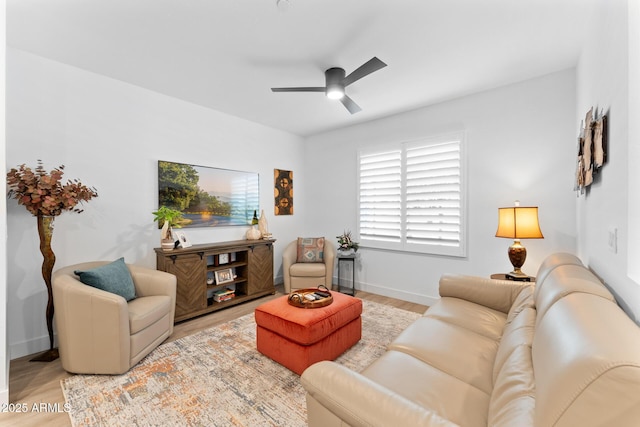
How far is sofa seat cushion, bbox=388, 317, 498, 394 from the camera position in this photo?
148 cm

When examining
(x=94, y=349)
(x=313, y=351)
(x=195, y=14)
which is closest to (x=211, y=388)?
(x=313, y=351)

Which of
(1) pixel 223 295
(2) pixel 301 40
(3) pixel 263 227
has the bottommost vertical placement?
(1) pixel 223 295

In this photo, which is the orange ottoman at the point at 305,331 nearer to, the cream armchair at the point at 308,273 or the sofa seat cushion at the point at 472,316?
the sofa seat cushion at the point at 472,316

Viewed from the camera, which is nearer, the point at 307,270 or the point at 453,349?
the point at 453,349

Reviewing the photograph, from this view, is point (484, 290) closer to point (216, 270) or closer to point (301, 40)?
point (301, 40)

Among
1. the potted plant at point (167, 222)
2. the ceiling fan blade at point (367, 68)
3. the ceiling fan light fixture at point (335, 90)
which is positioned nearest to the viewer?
the ceiling fan blade at point (367, 68)

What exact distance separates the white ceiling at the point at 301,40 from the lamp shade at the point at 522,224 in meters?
1.46

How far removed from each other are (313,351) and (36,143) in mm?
3206

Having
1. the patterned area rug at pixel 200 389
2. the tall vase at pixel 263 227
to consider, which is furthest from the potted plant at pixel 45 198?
the tall vase at pixel 263 227

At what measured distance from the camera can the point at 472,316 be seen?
2148mm

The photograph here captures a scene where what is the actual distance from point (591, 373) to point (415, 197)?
337cm

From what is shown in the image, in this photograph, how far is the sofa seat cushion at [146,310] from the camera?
7.67 feet

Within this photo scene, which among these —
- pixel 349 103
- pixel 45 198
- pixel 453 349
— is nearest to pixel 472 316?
pixel 453 349

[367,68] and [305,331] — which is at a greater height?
[367,68]
